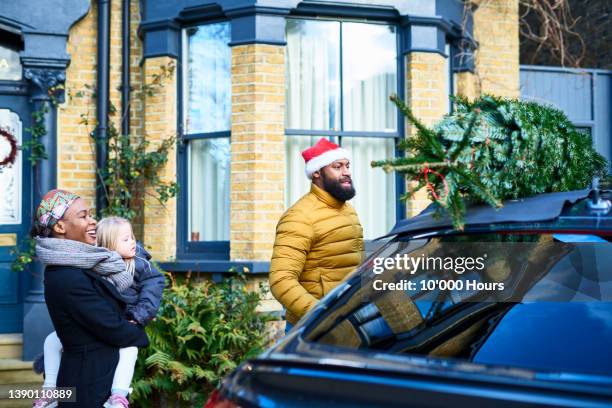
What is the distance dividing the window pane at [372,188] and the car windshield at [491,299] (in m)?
4.94

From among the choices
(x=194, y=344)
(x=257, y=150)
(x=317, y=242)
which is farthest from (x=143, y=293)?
→ (x=257, y=150)

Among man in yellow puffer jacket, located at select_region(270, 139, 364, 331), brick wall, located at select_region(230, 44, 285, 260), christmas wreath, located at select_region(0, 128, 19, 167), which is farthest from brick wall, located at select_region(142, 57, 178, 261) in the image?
man in yellow puffer jacket, located at select_region(270, 139, 364, 331)

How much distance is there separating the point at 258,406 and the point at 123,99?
6718 mm

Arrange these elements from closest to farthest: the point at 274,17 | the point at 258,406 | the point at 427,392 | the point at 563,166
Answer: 1. the point at 427,392
2. the point at 258,406
3. the point at 563,166
4. the point at 274,17

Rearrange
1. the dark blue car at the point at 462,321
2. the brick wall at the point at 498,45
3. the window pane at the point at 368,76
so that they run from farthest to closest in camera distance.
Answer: the brick wall at the point at 498,45 → the window pane at the point at 368,76 → the dark blue car at the point at 462,321

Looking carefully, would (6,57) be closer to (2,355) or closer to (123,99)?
(123,99)

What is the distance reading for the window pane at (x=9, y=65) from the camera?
8102 millimetres

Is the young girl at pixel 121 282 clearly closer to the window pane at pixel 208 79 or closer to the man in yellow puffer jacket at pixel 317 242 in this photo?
the man in yellow puffer jacket at pixel 317 242

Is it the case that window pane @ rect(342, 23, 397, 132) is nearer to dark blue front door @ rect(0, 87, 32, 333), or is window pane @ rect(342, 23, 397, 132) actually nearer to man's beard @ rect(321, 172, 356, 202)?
dark blue front door @ rect(0, 87, 32, 333)

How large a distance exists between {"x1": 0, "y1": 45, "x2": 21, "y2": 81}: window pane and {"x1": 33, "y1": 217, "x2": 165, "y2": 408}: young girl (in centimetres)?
426

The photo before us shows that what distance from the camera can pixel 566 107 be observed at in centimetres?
993

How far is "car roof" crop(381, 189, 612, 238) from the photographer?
8.24 ft

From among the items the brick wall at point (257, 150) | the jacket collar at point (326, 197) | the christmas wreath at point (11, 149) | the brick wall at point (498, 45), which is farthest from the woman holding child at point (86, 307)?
the brick wall at point (498, 45)

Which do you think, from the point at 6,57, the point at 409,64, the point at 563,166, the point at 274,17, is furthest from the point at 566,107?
the point at 563,166
